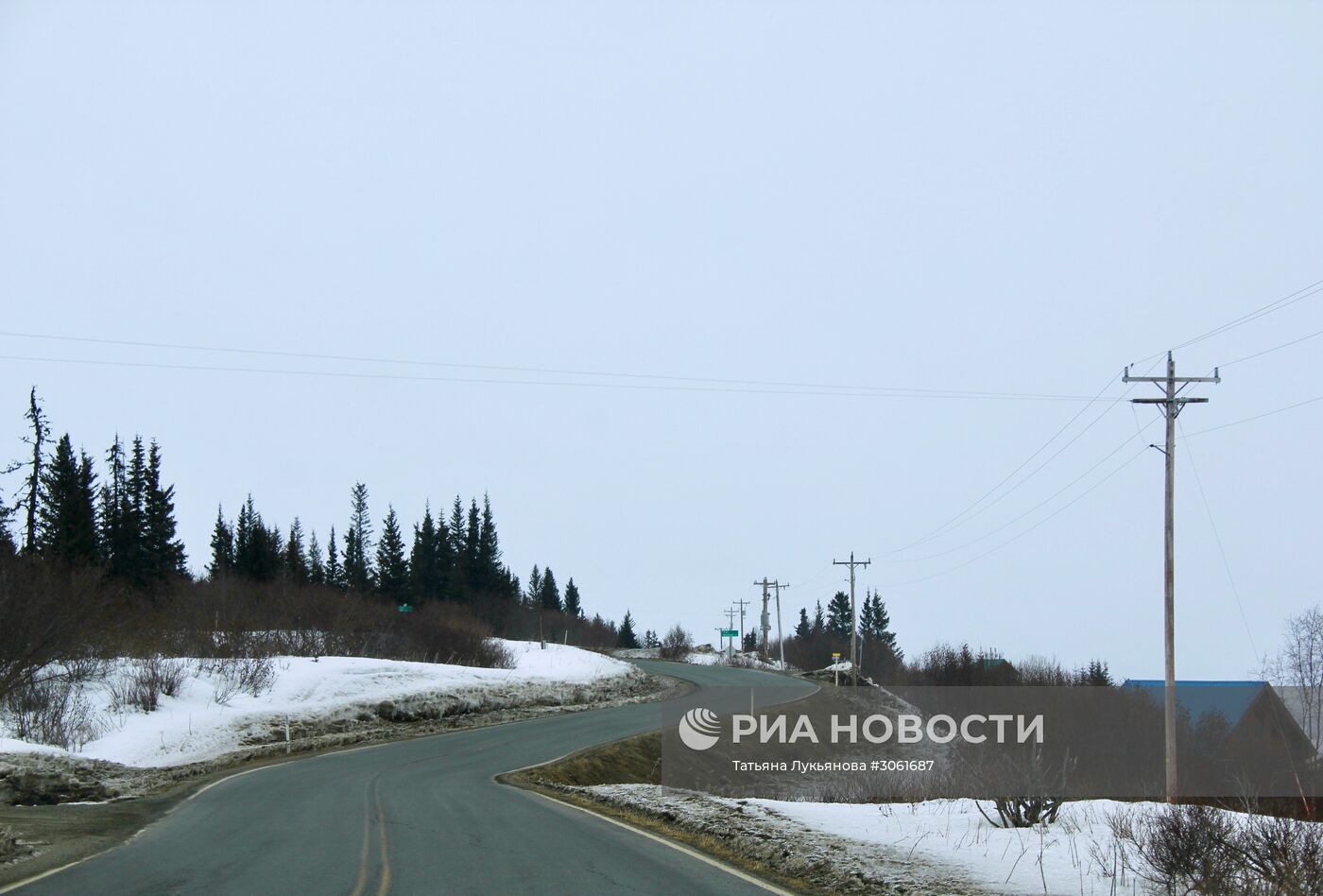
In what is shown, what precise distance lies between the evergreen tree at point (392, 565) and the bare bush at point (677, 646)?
31489 mm

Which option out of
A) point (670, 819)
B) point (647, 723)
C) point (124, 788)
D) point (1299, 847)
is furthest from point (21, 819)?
point (647, 723)

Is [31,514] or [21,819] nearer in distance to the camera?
[21,819]

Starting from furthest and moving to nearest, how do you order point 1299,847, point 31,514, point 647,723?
point 31,514 < point 647,723 < point 1299,847

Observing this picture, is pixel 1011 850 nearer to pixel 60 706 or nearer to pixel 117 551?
pixel 60 706

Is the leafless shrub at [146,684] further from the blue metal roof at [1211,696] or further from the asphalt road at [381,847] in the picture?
the blue metal roof at [1211,696]

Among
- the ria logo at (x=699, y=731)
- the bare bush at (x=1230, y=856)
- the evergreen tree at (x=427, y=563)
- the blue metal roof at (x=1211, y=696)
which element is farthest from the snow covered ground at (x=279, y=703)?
the evergreen tree at (x=427, y=563)

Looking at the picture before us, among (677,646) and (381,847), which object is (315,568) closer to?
(677,646)

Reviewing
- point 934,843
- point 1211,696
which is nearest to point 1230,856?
point 934,843

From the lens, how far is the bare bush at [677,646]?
11544 centimetres

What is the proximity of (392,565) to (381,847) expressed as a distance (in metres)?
84.1

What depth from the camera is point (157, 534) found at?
70812 mm

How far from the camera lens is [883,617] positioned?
15088 centimetres

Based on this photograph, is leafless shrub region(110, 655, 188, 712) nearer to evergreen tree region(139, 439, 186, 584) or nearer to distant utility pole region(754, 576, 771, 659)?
evergreen tree region(139, 439, 186, 584)

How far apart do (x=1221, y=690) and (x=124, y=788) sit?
166 feet
